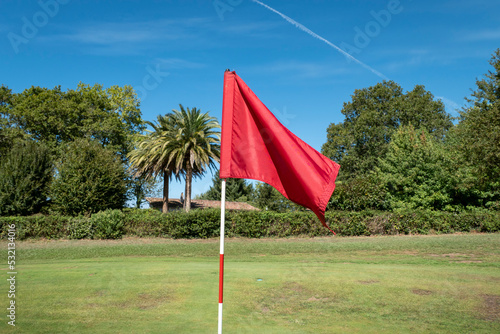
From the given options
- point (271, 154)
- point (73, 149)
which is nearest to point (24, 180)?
point (73, 149)

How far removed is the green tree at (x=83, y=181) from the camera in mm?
31609

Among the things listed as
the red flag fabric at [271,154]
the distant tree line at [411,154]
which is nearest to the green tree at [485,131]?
the distant tree line at [411,154]

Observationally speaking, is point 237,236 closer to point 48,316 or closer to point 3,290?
point 3,290

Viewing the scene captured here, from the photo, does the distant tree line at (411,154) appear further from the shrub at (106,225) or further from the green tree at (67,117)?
the green tree at (67,117)

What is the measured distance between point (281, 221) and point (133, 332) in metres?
21.9

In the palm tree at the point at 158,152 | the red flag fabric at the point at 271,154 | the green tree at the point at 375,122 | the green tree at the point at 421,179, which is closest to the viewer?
the red flag fabric at the point at 271,154

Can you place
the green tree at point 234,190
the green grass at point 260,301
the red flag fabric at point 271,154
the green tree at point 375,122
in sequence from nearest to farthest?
the red flag fabric at point 271,154, the green grass at point 260,301, the green tree at point 375,122, the green tree at point 234,190

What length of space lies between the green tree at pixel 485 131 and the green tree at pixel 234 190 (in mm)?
44591

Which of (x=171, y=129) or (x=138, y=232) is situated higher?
(x=171, y=129)

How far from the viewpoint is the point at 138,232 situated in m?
27.1

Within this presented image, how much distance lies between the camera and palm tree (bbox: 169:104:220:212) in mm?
40344

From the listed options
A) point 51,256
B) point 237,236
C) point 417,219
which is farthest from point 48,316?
point 417,219

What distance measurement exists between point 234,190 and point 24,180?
39.1m

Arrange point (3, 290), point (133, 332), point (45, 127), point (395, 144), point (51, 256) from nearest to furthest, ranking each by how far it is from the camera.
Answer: point (133, 332) < point (3, 290) < point (51, 256) < point (395, 144) < point (45, 127)
